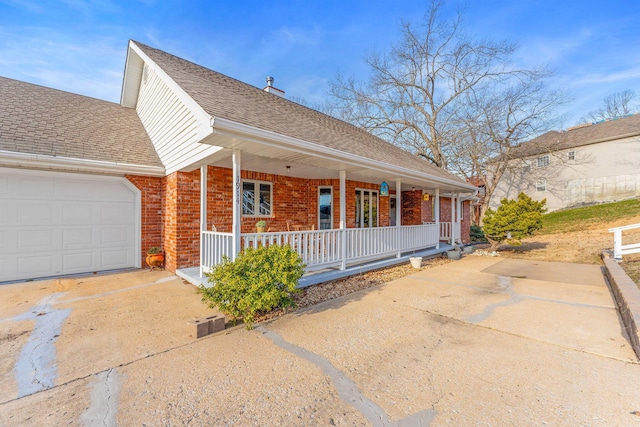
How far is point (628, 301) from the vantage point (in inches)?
168

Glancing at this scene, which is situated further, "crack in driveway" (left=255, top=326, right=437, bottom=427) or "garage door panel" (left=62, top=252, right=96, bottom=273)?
"garage door panel" (left=62, top=252, right=96, bottom=273)

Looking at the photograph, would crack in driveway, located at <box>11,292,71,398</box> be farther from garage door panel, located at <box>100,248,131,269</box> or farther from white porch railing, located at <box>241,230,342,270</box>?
white porch railing, located at <box>241,230,342,270</box>

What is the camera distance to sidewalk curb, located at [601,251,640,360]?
11.3ft

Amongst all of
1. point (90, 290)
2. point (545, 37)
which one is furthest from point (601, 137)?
point (90, 290)

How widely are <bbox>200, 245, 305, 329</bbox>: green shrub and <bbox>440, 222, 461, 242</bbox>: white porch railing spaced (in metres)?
9.61

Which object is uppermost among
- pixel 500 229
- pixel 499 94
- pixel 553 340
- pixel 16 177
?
pixel 499 94

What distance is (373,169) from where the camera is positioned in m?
6.91

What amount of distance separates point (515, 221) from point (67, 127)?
14.2 m

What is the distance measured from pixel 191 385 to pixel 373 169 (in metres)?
5.66

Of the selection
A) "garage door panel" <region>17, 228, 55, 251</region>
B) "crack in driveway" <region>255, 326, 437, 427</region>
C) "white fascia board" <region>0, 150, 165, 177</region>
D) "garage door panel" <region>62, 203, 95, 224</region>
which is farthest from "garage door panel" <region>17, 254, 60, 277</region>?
"crack in driveway" <region>255, 326, 437, 427</region>

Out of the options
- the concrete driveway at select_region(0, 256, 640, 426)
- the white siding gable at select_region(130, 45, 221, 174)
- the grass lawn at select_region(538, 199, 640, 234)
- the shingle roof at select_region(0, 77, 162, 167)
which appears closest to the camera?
the concrete driveway at select_region(0, 256, 640, 426)

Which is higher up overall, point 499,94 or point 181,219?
point 499,94

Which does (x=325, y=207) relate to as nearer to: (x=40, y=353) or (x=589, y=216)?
(x=40, y=353)

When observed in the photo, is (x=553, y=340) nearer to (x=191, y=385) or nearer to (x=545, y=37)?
(x=191, y=385)
